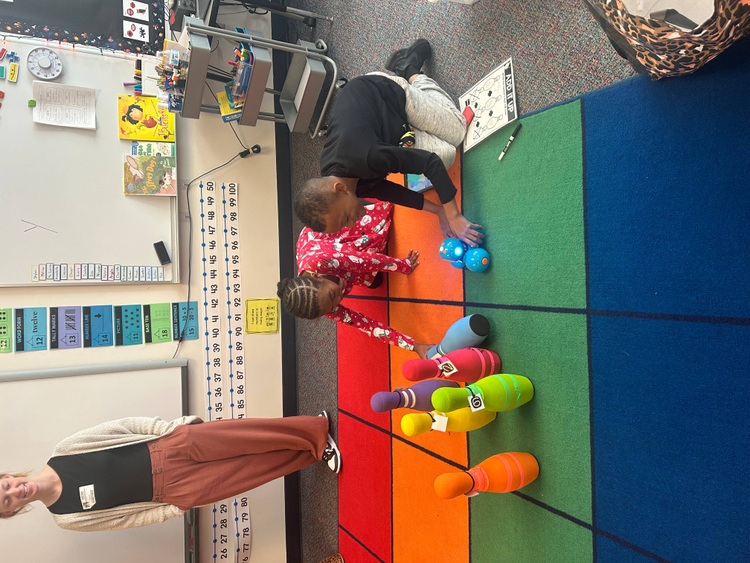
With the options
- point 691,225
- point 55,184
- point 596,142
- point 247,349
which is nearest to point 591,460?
point 691,225

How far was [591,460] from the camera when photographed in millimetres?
1376

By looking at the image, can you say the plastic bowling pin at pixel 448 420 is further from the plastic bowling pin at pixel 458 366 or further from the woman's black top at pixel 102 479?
the woman's black top at pixel 102 479

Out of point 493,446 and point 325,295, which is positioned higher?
point 325,295

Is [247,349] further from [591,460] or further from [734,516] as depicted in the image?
[734,516]

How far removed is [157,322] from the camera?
2.62 metres

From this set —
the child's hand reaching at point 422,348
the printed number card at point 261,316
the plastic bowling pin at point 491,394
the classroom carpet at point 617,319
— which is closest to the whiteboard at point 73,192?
the printed number card at point 261,316

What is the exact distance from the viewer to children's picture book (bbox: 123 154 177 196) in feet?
8.34

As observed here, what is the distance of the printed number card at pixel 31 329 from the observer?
2.32 meters

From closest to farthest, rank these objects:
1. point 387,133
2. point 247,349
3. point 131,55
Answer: point 387,133, point 131,55, point 247,349

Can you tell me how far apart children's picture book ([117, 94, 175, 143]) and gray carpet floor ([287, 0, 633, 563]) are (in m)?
0.74

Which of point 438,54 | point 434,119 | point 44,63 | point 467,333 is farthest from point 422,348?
point 44,63

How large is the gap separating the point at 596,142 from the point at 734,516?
3.27ft

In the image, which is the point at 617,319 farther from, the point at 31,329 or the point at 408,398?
the point at 31,329

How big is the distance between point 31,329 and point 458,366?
7.01 feet
